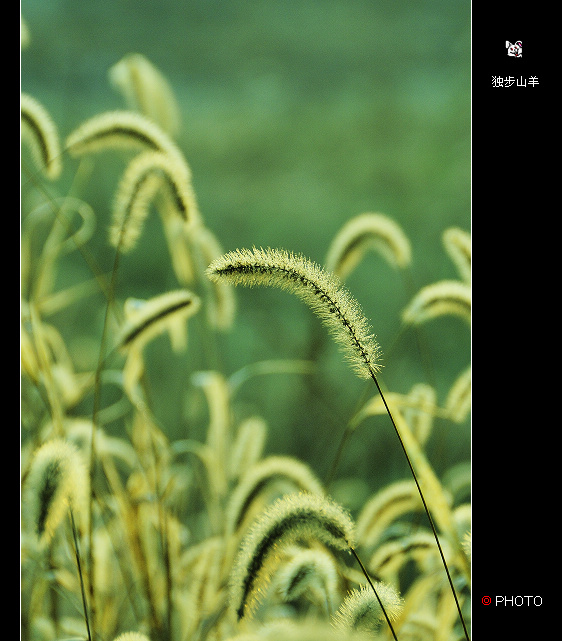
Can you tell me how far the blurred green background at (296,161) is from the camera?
3.31ft

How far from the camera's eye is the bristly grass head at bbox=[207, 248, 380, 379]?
415 millimetres

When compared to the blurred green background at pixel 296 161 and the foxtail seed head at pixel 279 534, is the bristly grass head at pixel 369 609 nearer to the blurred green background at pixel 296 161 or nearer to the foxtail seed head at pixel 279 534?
the foxtail seed head at pixel 279 534

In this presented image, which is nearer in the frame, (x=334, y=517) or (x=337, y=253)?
(x=334, y=517)

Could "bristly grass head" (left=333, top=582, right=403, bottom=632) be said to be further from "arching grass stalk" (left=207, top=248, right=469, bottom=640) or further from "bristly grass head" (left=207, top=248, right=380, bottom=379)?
"bristly grass head" (left=207, top=248, right=380, bottom=379)

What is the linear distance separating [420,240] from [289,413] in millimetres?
647

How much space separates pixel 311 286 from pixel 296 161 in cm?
116
